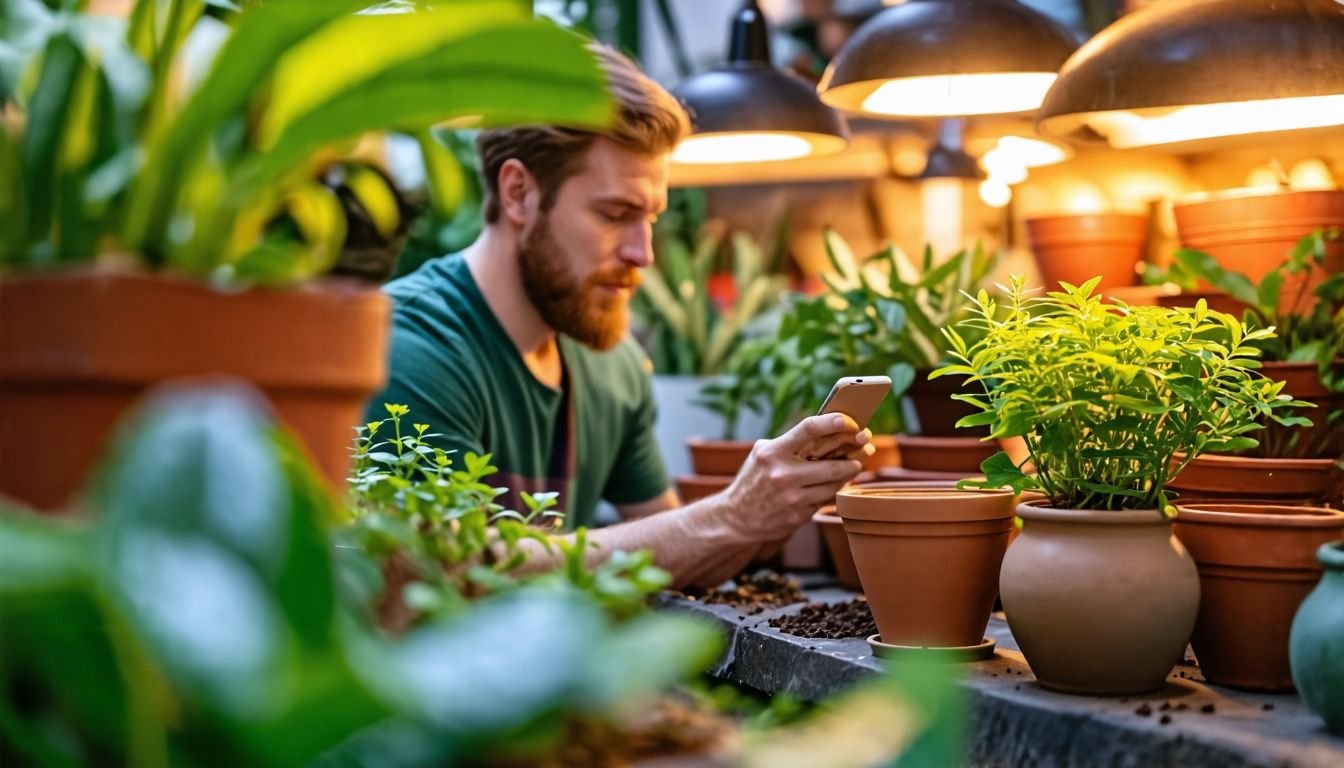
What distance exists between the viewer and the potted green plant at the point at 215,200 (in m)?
0.70

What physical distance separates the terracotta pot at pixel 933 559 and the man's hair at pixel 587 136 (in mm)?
1058

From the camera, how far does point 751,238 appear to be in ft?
14.5

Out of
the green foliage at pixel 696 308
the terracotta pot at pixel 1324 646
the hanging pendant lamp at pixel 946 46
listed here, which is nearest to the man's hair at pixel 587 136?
the hanging pendant lamp at pixel 946 46

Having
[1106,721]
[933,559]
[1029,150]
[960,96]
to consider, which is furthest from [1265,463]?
[1029,150]

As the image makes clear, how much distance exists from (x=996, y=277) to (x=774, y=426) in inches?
41.7

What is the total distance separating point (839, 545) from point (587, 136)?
3.00 ft

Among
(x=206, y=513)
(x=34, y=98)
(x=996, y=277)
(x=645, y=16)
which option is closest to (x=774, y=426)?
(x=996, y=277)

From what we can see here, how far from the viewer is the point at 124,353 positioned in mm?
696

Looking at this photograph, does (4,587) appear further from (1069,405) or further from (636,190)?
(636,190)

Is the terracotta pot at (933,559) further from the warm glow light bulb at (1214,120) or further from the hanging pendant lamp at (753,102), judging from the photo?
the hanging pendant lamp at (753,102)

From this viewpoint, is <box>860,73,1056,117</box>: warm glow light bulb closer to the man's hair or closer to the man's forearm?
the man's hair

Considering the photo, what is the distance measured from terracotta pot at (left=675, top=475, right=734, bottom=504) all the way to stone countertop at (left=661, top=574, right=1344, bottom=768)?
80cm

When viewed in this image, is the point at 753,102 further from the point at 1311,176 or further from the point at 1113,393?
the point at 1113,393

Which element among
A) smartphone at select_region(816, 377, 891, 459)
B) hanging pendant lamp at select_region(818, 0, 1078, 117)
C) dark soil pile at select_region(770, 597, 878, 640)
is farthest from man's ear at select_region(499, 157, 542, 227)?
dark soil pile at select_region(770, 597, 878, 640)
